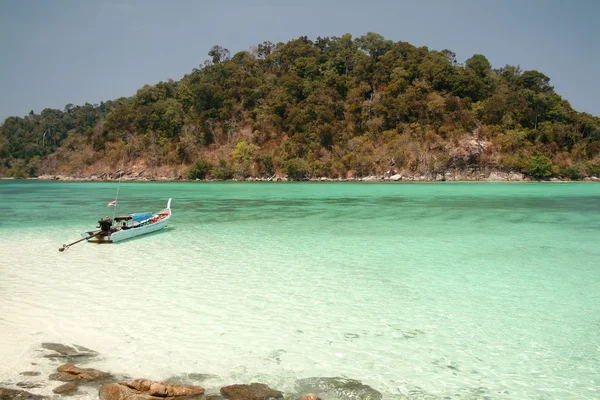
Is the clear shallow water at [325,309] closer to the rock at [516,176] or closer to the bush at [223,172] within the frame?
the rock at [516,176]

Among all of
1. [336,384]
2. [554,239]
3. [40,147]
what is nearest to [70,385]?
[336,384]

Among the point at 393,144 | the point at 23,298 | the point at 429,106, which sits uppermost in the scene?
the point at 429,106

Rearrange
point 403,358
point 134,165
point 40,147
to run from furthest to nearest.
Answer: point 40,147 → point 134,165 → point 403,358

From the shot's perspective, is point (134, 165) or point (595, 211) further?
point (134, 165)

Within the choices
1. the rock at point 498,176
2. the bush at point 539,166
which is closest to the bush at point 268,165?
the rock at point 498,176

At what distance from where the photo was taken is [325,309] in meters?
7.56

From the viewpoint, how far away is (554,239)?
14.7 meters

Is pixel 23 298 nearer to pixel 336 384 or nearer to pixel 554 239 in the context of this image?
pixel 336 384

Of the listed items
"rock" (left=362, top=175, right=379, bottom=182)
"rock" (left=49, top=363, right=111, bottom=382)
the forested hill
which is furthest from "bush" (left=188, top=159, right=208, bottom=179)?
"rock" (left=49, top=363, right=111, bottom=382)

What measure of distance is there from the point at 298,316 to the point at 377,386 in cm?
244

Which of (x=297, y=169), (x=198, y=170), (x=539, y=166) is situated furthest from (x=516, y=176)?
(x=198, y=170)

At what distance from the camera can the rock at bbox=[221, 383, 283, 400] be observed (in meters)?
4.63

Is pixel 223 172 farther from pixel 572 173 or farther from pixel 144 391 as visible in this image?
pixel 144 391

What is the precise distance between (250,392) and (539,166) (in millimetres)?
69255
